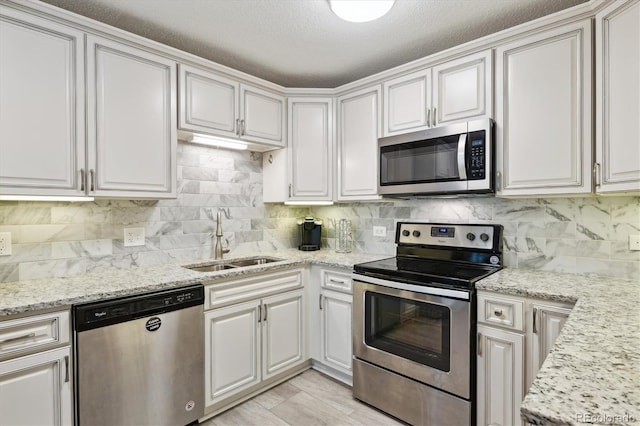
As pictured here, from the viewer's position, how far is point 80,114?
1.80 m

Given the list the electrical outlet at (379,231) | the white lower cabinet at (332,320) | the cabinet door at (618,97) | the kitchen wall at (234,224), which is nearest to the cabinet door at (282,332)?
the white lower cabinet at (332,320)

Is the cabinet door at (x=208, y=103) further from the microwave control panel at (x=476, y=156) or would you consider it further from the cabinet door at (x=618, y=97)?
the cabinet door at (x=618, y=97)

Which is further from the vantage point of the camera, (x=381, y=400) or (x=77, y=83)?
(x=381, y=400)

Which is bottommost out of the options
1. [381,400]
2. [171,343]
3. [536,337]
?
Answer: [381,400]

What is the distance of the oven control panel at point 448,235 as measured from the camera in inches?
88.7

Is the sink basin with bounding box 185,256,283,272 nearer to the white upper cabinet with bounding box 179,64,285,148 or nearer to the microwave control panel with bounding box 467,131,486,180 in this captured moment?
the white upper cabinet with bounding box 179,64,285,148

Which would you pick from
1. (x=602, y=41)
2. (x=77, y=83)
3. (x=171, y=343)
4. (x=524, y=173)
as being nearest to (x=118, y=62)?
(x=77, y=83)

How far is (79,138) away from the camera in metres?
1.80

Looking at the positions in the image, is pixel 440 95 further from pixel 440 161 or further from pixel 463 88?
pixel 440 161

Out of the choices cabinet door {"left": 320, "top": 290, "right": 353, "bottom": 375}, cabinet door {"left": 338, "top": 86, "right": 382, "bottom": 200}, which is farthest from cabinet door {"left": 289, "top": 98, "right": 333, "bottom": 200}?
cabinet door {"left": 320, "top": 290, "right": 353, "bottom": 375}

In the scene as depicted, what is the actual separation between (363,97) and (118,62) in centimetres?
163

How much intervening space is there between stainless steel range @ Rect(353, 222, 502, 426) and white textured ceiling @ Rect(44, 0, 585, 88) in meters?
1.25

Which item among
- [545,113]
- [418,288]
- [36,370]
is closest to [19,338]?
[36,370]

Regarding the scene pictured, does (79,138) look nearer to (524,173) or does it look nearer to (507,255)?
(524,173)
